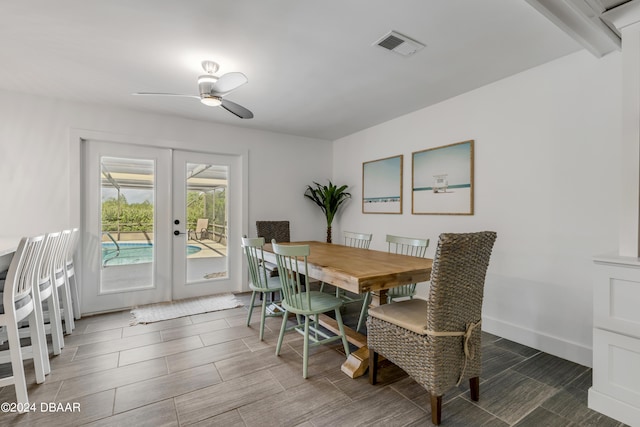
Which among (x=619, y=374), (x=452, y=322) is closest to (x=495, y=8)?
(x=452, y=322)

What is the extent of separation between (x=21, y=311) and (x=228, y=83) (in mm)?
2083

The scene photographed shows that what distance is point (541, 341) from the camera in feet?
8.32

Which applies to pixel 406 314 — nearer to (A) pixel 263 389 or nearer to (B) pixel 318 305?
(B) pixel 318 305

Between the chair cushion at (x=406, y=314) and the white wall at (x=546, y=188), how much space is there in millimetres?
1233

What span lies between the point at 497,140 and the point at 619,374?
6.63 feet

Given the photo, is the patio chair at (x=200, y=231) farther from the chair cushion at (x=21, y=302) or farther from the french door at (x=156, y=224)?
the chair cushion at (x=21, y=302)

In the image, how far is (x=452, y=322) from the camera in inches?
65.8

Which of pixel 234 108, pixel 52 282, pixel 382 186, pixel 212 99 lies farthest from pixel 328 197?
pixel 52 282

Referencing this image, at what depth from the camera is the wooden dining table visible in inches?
72.5

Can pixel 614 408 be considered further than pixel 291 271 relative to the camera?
No

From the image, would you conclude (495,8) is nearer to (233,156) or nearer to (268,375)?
(268,375)

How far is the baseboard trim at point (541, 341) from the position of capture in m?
2.30

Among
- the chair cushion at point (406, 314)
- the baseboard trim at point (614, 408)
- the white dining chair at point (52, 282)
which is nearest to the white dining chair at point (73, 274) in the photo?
the white dining chair at point (52, 282)

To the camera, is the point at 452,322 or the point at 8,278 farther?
the point at 8,278
